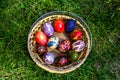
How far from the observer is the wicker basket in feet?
9.00

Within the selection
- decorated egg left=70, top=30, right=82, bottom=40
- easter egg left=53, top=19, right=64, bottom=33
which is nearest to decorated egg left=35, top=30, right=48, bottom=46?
easter egg left=53, top=19, right=64, bottom=33

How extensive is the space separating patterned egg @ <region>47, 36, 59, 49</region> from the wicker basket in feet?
0.46

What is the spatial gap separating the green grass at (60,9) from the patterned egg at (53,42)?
10.1 inches

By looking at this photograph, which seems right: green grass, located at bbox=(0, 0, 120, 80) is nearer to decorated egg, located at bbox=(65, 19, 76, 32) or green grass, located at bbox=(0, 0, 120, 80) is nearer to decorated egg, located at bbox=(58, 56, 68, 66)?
decorated egg, located at bbox=(58, 56, 68, 66)

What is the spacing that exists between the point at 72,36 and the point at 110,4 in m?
0.60

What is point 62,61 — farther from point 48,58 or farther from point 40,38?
point 40,38

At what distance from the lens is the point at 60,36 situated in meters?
2.96

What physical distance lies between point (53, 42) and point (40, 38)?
0.39ft

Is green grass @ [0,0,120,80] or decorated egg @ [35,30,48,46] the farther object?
green grass @ [0,0,120,80]

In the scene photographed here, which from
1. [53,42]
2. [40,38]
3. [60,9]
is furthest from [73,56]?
[60,9]

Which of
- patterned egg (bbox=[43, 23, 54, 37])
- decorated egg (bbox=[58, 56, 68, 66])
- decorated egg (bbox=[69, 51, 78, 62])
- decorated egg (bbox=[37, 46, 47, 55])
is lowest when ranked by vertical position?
decorated egg (bbox=[58, 56, 68, 66])

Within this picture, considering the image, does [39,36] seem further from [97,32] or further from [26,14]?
[97,32]

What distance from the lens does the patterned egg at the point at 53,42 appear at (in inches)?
110

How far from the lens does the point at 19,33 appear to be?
3.01 meters
